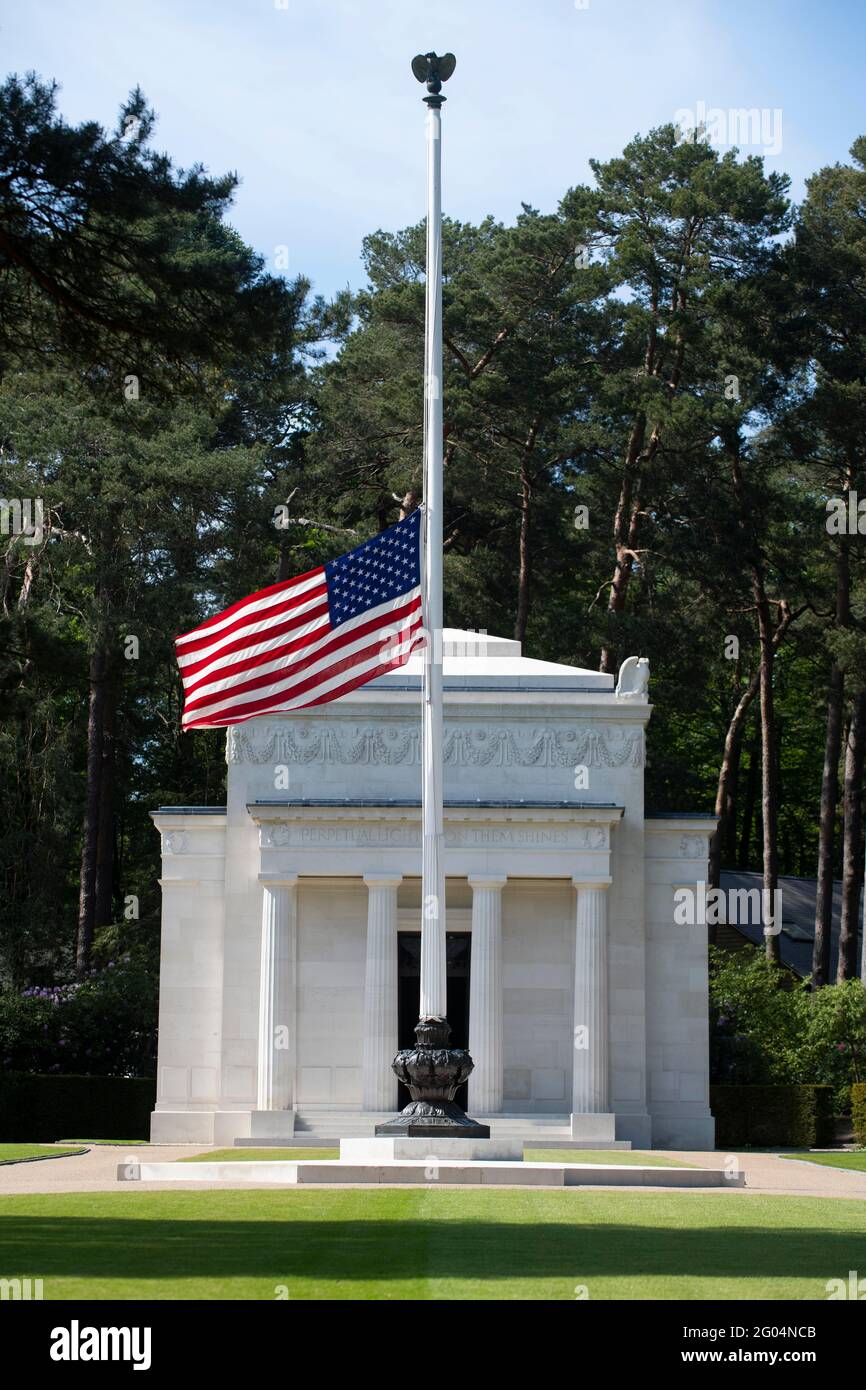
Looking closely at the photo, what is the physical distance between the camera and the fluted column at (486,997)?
43656 mm

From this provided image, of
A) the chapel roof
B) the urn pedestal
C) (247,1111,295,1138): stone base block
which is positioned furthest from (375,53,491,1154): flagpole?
the chapel roof

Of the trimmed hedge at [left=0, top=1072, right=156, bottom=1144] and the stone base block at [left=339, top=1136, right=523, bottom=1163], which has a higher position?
the stone base block at [left=339, top=1136, right=523, bottom=1163]

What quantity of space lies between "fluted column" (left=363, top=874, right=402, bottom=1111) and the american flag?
15.1 m

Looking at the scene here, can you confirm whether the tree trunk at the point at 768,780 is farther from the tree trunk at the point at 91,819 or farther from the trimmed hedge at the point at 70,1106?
the tree trunk at the point at 91,819

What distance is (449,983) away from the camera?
4600cm

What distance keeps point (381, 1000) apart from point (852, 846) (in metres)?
21.0

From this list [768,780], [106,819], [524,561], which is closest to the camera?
[768,780]

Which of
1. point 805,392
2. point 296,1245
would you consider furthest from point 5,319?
point 805,392

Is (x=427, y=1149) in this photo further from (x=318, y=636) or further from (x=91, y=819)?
(x=91, y=819)

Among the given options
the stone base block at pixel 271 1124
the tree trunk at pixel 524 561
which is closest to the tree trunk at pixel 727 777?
the tree trunk at pixel 524 561

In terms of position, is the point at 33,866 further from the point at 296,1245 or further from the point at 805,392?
the point at 296,1245

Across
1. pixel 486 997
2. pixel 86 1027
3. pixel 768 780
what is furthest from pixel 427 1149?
pixel 768 780

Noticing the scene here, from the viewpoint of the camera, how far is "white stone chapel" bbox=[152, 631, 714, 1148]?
44.2 meters

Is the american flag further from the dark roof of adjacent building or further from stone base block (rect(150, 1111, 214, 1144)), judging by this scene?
the dark roof of adjacent building
